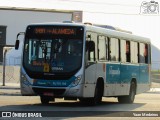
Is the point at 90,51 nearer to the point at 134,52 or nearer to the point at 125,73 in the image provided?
the point at 125,73

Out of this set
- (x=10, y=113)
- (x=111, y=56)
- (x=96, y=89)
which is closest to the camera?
(x=10, y=113)

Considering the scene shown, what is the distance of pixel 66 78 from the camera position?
21781mm

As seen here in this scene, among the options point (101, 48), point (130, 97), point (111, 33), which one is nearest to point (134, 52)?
point (130, 97)

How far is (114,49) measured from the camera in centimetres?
2497

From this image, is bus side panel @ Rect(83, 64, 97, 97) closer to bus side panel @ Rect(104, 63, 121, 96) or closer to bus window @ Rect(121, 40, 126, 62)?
bus side panel @ Rect(104, 63, 121, 96)

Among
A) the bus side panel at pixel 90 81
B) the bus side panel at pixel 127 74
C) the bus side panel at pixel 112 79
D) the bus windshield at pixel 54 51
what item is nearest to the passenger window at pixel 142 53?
the bus side panel at pixel 127 74

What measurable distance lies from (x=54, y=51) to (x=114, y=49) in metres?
3.63

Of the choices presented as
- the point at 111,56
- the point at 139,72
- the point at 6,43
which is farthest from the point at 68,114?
the point at 6,43

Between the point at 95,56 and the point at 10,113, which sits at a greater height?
the point at 95,56

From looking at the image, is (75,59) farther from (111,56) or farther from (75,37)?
(111,56)

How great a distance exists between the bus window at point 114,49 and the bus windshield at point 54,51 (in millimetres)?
2640

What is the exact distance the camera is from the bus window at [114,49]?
2467 cm

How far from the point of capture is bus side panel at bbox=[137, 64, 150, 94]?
1114 inches

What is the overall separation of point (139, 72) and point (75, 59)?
22.0 feet
